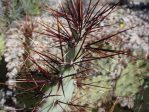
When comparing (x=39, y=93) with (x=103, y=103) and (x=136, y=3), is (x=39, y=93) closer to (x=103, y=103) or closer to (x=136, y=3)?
(x=103, y=103)

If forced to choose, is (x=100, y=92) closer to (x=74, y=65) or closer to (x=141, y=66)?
(x=141, y=66)

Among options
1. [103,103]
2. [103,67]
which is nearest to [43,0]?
[103,67]

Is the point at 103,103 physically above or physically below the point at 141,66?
below

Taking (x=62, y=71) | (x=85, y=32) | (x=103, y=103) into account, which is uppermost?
(x=85, y=32)

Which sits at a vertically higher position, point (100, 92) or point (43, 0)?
point (43, 0)

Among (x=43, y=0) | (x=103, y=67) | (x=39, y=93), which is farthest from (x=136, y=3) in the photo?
(x=39, y=93)

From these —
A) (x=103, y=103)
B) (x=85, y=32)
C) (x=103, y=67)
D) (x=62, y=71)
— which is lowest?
(x=103, y=103)

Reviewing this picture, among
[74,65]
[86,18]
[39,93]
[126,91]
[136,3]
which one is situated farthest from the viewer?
[136,3]

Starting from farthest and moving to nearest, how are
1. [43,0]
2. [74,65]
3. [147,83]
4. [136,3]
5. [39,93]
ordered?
1. [136,3]
2. [43,0]
3. [147,83]
4. [39,93]
5. [74,65]

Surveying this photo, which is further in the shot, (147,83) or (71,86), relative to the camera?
(147,83)
